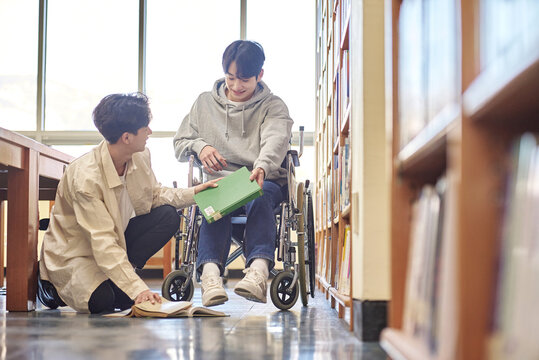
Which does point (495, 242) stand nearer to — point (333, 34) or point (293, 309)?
point (293, 309)

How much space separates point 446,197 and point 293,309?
1845mm

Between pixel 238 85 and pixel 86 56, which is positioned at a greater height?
pixel 86 56

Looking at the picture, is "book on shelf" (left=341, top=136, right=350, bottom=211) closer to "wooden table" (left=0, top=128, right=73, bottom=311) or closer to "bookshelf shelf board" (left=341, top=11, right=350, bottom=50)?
"bookshelf shelf board" (left=341, top=11, right=350, bottom=50)

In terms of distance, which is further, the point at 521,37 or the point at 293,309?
the point at 293,309

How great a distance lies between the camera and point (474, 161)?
63 cm

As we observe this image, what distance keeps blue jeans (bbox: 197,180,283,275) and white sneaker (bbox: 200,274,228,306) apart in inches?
4.7

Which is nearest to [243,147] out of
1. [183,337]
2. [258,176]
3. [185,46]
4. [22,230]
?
[258,176]

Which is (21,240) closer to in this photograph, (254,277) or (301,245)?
(254,277)

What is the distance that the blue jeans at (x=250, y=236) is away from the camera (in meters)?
2.38

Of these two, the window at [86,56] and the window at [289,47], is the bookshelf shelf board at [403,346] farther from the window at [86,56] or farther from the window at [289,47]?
the window at [86,56]

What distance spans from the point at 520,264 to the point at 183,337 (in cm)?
121

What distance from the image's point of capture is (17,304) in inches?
96.3

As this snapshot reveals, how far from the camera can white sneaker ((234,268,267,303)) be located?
220 centimetres

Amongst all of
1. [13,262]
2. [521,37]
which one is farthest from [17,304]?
[521,37]
